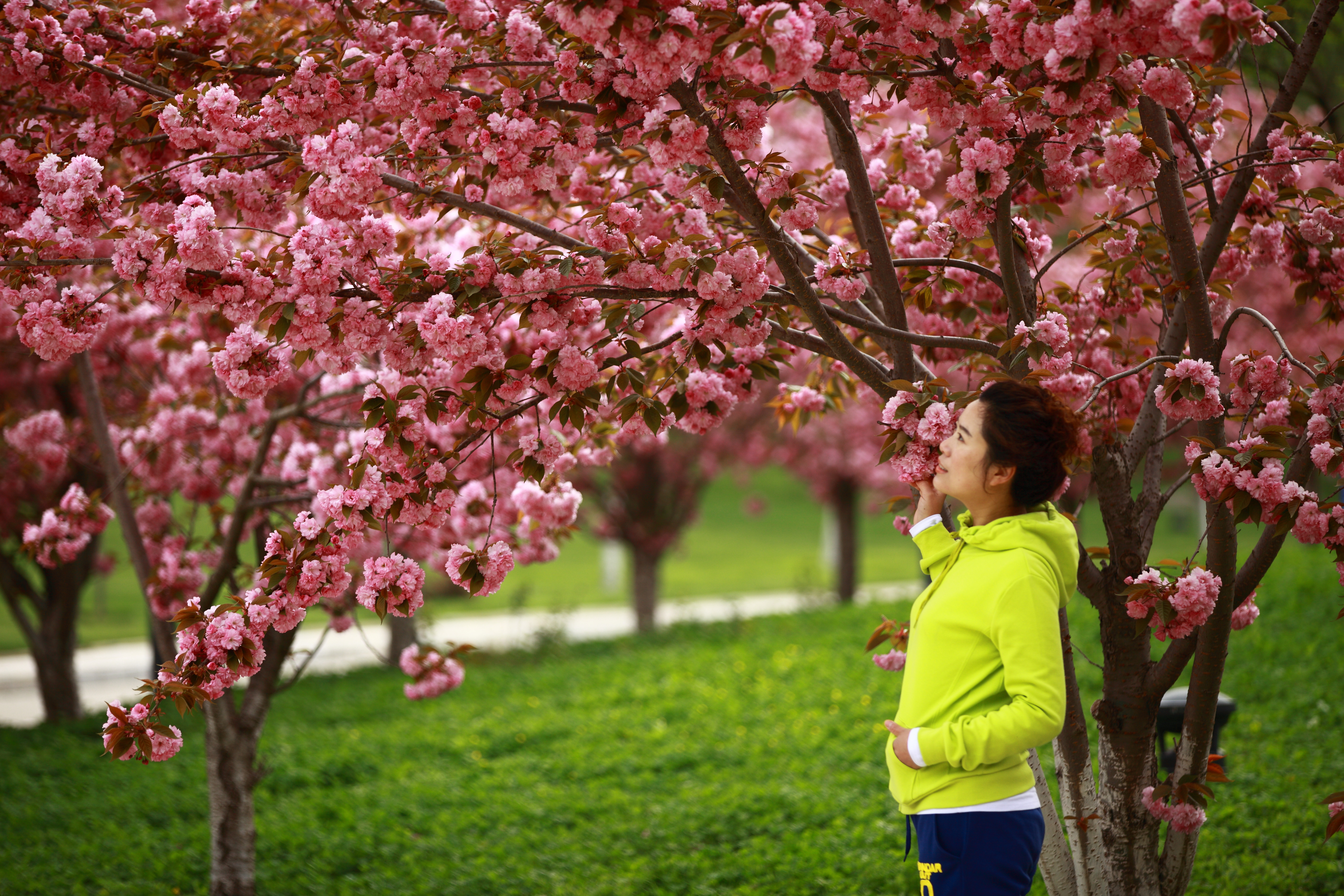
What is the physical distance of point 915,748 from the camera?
193 cm

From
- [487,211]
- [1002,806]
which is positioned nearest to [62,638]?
[487,211]

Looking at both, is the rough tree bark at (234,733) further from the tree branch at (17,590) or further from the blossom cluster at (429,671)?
the tree branch at (17,590)

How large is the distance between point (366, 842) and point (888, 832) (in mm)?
2618

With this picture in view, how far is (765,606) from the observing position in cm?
1527

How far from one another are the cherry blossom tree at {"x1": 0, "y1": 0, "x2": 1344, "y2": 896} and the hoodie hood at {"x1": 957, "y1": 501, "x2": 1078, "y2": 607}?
0.35 metres

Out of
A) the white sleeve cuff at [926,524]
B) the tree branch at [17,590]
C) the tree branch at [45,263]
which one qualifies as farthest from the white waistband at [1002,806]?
the tree branch at [17,590]

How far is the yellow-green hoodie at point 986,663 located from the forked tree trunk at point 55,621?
8093mm

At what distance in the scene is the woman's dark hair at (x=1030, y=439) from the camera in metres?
2.04

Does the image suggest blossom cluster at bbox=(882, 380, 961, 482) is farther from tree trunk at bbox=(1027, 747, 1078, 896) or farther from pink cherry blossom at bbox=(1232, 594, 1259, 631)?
pink cherry blossom at bbox=(1232, 594, 1259, 631)

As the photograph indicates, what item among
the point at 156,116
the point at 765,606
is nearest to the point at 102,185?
the point at 156,116

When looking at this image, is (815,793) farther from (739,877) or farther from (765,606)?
(765,606)

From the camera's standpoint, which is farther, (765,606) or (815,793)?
(765,606)

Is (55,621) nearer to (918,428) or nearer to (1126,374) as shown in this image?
(918,428)

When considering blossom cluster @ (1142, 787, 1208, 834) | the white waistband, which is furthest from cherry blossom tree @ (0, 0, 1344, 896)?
the white waistband
